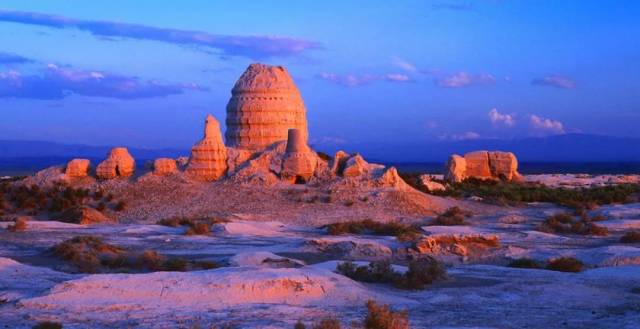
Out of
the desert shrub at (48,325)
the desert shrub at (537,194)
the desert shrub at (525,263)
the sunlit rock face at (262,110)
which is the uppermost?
the sunlit rock face at (262,110)

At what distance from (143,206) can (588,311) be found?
1666 cm

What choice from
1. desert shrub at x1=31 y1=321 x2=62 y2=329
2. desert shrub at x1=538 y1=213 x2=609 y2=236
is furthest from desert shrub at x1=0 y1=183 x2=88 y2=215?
desert shrub at x1=31 y1=321 x2=62 y2=329

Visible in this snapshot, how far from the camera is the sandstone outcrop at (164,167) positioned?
2570cm

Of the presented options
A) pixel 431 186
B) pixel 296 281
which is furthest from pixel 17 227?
pixel 431 186

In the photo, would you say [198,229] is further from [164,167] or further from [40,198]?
[40,198]

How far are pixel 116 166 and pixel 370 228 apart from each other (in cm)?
1106

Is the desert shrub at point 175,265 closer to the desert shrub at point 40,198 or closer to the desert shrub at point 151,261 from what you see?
the desert shrub at point 151,261

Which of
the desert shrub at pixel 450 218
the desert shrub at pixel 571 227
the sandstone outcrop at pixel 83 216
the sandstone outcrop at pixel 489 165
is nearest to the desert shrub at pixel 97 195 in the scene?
the sandstone outcrop at pixel 83 216

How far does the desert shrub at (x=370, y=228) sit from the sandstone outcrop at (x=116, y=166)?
10065 millimetres

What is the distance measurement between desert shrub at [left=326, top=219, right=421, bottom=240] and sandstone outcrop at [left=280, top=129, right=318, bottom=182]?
5.65 metres

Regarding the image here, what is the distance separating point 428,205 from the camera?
2395cm

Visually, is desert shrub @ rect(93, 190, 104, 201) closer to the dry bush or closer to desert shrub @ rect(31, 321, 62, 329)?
the dry bush

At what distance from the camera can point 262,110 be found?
28.1 meters

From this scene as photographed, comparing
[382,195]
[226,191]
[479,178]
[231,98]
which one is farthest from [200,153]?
[479,178]
